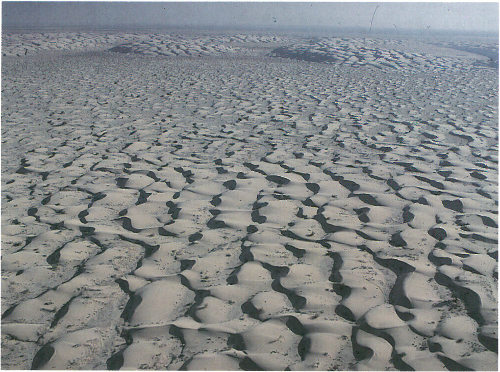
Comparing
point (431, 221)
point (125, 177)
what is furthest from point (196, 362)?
point (125, 177)

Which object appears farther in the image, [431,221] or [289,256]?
[431,221]

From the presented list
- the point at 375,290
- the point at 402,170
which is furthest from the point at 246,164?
the point at 375,290

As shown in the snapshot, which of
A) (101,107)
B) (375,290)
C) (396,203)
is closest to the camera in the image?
(375,290)

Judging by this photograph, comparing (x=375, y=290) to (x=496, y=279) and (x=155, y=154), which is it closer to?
(x=496, y=279)

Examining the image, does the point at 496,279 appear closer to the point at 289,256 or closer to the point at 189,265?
the point at 289,256

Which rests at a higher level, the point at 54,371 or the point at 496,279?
the point at 496,279

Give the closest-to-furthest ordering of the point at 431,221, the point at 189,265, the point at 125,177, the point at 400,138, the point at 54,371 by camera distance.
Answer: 1. the point at 54,371
2. the point at 189,265
3. the point at 431,221
4. the point at 125,177
5. the point at 400,138
